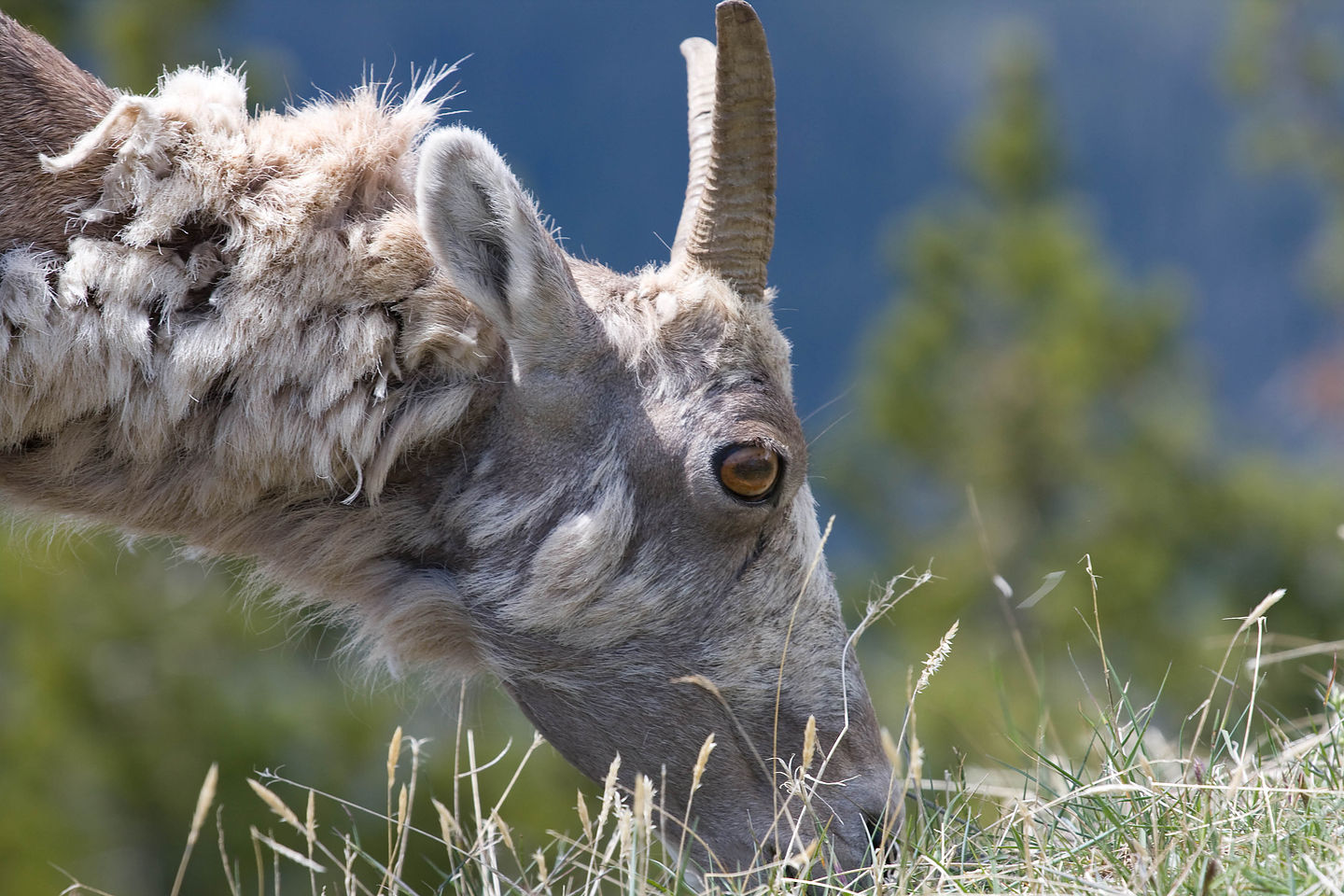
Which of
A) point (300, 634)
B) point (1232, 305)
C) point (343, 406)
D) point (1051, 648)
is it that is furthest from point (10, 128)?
point (1232, 305)

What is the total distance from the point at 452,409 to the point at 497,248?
1.71 ft

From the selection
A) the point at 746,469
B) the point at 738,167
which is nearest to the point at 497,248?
the point at 738,167

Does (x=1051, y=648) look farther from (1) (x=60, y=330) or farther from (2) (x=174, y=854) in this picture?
(1) (x=60, y=330)

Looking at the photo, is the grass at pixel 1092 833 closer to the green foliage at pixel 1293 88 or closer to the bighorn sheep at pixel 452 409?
the bighorn sheep at pixel 452 409

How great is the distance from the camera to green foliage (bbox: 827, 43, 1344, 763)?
17641mm

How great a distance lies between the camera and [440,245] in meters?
3.80

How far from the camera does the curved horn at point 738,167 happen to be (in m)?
4.01

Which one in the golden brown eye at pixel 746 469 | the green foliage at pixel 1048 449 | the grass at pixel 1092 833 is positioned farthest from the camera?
the green foliage at pixel 1048 449

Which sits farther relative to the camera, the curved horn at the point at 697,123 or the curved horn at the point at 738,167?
the curved horn at the point at 697,123

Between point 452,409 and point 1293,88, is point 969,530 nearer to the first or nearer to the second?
point 1293,88

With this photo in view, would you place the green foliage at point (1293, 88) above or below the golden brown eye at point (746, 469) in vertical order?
above

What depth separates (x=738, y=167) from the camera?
4125 millimetres

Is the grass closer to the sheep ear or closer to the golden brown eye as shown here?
the golden brown eye

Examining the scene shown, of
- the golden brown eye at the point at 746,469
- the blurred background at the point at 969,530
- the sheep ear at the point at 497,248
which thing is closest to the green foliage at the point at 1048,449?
the blurred background at the point at 969,530
